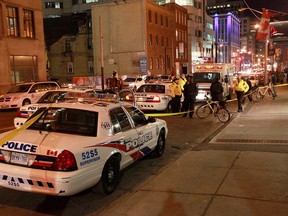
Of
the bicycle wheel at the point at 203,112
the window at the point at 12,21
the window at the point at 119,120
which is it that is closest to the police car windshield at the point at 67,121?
the window at the point at 119,120

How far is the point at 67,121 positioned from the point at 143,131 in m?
1.70

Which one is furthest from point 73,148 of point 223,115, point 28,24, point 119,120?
point 28,24

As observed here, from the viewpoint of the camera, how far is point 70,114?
647 centimetres

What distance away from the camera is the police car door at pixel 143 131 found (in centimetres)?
729

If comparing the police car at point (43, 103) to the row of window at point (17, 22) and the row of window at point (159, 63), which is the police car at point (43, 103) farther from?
the row of window at point (159, 63)

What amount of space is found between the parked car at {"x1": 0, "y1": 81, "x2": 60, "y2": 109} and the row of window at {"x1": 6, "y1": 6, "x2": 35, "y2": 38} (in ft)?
35.4

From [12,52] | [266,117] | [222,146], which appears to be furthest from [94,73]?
[222,146]

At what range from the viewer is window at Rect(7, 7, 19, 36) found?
96.6 feet

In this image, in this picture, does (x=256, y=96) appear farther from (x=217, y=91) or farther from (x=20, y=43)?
(x=20, y=43)

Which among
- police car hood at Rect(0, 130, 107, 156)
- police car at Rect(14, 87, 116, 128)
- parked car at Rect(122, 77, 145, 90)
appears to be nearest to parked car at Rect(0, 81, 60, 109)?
police car at Rect(14, 87, 116, 128)

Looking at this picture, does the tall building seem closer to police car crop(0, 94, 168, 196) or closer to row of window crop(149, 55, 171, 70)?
row of window crop(149, 55, 171, 70)

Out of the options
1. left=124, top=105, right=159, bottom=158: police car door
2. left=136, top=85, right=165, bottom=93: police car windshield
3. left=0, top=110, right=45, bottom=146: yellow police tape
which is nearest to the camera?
left=0, top=110, right=45, bottom=146: yellow police tape

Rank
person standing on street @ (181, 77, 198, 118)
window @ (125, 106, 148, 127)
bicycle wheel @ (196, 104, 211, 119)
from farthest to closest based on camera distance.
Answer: person standing on street @ (181, 77, 198, 118)
bicycle wheel @ (196, 104, 211, 119)
window @ (125, 106, 148, 127)

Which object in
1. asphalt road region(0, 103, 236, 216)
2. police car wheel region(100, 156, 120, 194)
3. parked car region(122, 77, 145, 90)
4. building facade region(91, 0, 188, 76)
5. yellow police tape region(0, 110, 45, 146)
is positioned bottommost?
asphalt road region(0, 103, 236, 216)
